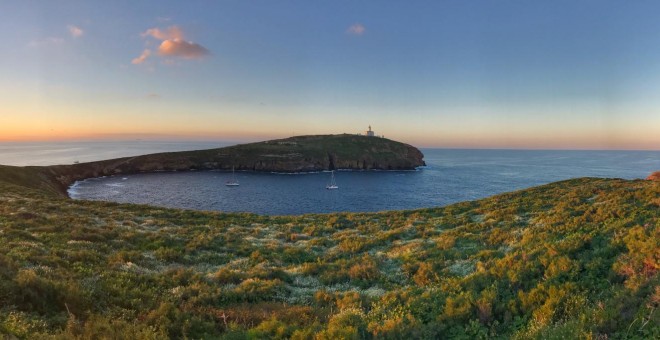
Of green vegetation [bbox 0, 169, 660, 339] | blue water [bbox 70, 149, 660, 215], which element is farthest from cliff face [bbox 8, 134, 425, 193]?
green vegetation [bbox 0, 169, 660, 339]

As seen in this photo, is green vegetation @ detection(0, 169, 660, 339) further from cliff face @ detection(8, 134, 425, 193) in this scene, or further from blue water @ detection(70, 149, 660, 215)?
cliff face @ detection(8, 134, 425, 193)

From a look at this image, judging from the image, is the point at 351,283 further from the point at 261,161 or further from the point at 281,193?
the point at 261,161

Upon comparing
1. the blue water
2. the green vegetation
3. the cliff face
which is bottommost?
the blue water

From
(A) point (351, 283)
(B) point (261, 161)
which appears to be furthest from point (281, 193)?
(A) point (351, 283)

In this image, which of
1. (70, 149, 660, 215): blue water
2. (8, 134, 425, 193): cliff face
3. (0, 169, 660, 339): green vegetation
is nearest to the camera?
(0, 169, 660, 339): green vegetation

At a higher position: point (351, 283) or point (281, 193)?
point (351, 283)

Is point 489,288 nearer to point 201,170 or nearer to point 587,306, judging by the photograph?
point 587,306

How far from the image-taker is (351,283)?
14727 mm

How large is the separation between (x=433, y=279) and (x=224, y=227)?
853 inches

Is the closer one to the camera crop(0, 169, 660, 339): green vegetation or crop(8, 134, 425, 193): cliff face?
crop(0, 169, 660, 339): green vegetation

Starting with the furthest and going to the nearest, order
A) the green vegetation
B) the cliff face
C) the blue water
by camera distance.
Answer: the cliff face
the blue water
the green vegetation

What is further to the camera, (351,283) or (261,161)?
(261,161)

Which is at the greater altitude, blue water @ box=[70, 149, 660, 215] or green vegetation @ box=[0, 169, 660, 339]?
green vegetation @ box=[0, 169, 660, 339]

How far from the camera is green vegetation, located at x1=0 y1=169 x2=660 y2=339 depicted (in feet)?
26.8
